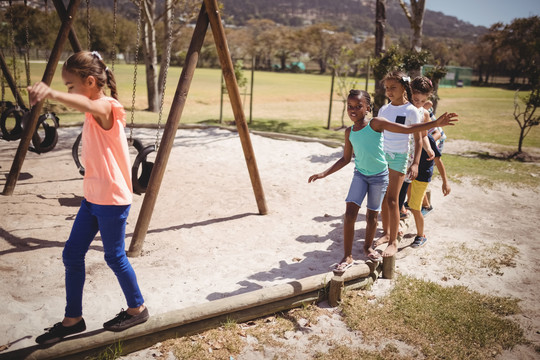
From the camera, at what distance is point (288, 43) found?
392ft

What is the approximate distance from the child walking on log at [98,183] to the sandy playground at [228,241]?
A: 0.52m

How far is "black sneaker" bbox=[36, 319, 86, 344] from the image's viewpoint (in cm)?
268

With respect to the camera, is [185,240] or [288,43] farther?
[288,43]

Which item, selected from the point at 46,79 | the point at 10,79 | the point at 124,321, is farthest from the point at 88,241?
the point at 10,79

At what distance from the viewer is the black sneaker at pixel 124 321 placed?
2.78 metres

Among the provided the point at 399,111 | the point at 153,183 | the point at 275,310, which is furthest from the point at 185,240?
the point at 399,111

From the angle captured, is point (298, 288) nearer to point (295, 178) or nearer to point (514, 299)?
point (514, 299)

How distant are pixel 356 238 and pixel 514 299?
1854 mm

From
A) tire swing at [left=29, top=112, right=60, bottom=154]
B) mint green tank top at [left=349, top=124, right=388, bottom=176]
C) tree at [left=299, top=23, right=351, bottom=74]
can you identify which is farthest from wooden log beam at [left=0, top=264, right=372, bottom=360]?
tree at [left=299, top=23, right=351, bottom=74]

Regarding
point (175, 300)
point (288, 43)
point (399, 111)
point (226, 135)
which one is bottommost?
point (175, 300)

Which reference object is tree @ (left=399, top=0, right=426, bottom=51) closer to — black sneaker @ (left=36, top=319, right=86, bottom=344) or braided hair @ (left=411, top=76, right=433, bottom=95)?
braided hair @ (left=411, top=76, right=433, bottom=95)

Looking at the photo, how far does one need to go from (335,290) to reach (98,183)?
2.13m

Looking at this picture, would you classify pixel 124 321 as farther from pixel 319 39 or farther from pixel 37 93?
pixel 319 39

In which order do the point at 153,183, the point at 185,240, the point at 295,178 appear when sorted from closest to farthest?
the point at 153,183 → the point at 185,240 → the point at 295,178
